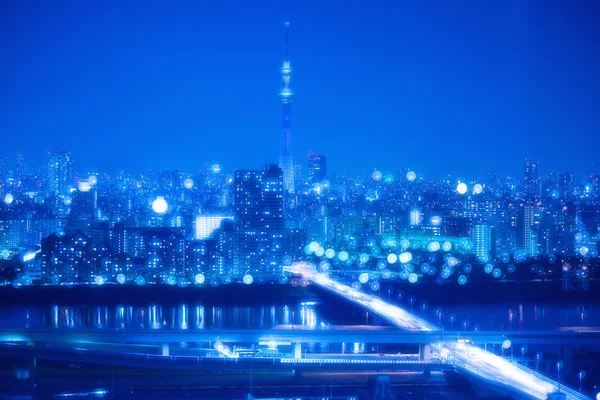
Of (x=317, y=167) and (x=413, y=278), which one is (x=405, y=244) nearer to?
(x=413, y=278)

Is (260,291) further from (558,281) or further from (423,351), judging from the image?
(423,351)

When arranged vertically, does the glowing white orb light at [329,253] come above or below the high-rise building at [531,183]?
below

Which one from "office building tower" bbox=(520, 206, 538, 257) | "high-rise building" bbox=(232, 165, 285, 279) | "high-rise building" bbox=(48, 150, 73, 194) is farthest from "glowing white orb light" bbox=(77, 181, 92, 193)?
"office building tower" bbox=(520, 206, 538, 257)

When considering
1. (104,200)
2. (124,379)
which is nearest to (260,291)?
(104,200)

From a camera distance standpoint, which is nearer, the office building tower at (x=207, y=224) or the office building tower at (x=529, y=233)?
the office building tower at (x=529, y=233)

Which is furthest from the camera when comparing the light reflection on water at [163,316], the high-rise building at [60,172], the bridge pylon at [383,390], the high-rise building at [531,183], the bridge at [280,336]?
the high-rise building at [60,172]

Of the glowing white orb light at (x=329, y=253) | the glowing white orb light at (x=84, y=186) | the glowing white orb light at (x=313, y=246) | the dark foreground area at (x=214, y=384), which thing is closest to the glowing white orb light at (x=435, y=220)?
the glowing white orb light at (x=329, y=253)

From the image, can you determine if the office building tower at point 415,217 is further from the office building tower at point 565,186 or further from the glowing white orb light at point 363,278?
the glowing white orb light at point 363,278
